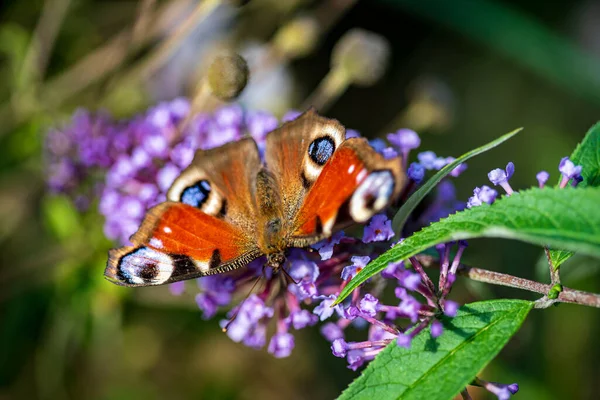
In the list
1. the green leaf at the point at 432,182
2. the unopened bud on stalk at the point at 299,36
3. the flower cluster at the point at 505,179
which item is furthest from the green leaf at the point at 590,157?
the unopened bud on stalk at the point at 299,36

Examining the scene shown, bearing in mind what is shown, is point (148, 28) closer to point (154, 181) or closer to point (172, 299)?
point (154, 181)

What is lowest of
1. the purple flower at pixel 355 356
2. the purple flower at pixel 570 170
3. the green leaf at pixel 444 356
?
the purple flower at pixel 355 356

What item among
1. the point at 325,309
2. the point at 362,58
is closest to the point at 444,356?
the point at 325,309

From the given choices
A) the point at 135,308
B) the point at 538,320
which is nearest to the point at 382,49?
the point at 538,320

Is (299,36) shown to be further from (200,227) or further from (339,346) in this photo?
(339,346)

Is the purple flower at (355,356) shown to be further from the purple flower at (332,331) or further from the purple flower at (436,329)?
the purple flower at (436,329)

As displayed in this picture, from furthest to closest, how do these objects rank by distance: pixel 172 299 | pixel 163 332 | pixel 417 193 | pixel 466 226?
pixel 163 332 → pixel 172 299 → pixel 417 193 → pixel 466 226
